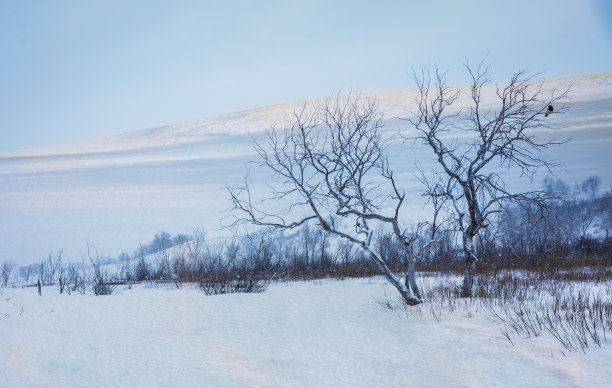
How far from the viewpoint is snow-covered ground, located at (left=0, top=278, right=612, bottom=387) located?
539 cm

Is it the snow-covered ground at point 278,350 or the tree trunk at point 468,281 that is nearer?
the snow-covered ground at point 278,350

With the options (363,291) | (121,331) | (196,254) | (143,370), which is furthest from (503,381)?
(196,254)

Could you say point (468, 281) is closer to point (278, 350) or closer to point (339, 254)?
point (278, 350)

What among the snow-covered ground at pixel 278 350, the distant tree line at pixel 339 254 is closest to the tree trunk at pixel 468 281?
the snow-covered ground at pixel 278 350

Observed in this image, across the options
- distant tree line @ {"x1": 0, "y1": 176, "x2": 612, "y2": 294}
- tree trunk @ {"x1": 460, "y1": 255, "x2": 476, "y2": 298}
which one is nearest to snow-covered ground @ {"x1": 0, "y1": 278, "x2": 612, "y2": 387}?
tree trunk @ {"x1": 460, "y1": 255, "x2": 476, "y2": 298}

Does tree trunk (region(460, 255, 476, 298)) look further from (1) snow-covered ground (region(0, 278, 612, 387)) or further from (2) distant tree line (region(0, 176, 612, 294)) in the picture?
(2) distant tree line (region(0, 176, 612, 294))

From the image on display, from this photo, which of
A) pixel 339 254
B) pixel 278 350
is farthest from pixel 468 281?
pixel 339 254

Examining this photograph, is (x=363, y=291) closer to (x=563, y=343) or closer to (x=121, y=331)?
(x=121, y=331)

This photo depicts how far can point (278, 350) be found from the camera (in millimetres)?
6988

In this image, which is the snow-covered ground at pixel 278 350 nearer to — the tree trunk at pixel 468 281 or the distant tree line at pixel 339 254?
the tree trunk at pixel 468 281

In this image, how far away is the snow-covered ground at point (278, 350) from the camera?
212 inches

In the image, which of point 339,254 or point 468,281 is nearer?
point 468,281

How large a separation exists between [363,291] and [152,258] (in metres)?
14.1

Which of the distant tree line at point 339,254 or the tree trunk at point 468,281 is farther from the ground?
the tree trunk at point 468,281
